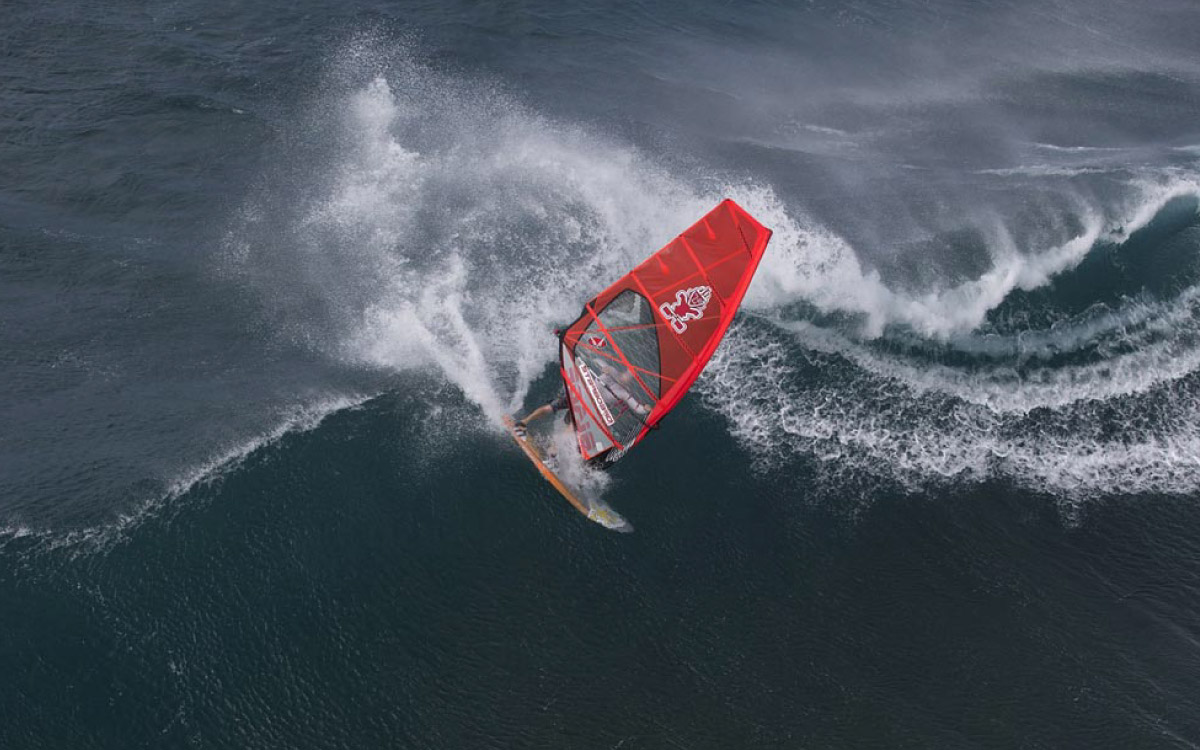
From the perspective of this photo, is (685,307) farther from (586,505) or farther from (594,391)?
(586,505)

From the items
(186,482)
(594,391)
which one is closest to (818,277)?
(594,391)

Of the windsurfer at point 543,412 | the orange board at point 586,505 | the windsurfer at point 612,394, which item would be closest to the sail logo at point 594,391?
the windsurfer at point 612,394

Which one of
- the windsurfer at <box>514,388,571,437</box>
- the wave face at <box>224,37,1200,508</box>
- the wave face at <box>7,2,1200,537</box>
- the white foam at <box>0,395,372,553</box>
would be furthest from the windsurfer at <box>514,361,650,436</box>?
the white foam at <box>0,395,372,553</box>

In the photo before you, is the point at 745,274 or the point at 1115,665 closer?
the point at 1115,665

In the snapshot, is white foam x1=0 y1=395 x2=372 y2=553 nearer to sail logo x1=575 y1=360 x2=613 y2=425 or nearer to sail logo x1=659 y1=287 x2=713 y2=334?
sail logo x1=575 y1=360 x2=613 y2=425

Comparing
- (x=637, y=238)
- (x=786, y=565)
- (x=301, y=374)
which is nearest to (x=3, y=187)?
(x=301, y=374)

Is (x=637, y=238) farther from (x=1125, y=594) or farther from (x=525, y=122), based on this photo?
(x=1125, y=594)

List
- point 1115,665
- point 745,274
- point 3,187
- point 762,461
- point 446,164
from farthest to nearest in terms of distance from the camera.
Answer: point 446,164, point 3,187, point 762,461, point 745,274, point 1115,665
